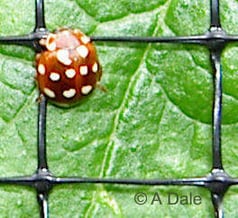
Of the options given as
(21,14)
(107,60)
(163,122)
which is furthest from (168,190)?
(21,14)

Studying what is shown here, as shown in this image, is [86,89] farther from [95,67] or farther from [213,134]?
[213,134]

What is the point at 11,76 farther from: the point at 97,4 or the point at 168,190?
the point at 168,190

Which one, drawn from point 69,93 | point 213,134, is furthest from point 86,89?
point 213,134

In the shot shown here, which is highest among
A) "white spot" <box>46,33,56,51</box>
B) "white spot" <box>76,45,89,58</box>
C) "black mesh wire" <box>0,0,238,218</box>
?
"white spot" <box>46,33,56,51</box>

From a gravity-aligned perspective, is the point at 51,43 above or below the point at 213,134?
above

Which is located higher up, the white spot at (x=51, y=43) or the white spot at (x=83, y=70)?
the white spot at (x=51, y=43)
